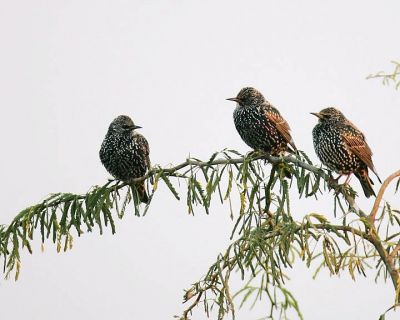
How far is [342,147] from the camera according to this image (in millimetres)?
7637

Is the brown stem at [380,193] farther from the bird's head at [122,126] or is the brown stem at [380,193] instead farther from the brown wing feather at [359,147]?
the bird's head at [122,126]

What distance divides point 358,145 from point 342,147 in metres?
0.22

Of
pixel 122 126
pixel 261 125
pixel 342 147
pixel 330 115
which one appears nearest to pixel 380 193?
pixel 342 147

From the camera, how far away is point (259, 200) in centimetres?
516

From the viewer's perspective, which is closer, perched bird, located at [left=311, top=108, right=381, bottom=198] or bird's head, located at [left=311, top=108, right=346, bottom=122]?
perched bird, located at [left=311, top=108, right=381, bottom=198]

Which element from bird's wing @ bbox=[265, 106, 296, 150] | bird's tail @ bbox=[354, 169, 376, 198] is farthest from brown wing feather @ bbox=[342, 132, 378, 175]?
bird's wing @ bbox=[265, 106, 296, 150]

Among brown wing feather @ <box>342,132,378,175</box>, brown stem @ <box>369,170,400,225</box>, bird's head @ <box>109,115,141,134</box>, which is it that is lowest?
brown stem @ <box>369,170,400,225</box>

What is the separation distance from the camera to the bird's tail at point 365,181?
25.3ft

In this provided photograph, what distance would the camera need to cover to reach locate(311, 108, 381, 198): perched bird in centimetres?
761

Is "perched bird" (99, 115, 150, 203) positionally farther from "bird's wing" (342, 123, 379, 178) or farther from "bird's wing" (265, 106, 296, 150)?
"bird's wing" (342, 123, 379, 178)

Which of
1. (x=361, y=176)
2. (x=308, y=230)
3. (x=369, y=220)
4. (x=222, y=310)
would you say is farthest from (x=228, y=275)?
(x=361, y=176)

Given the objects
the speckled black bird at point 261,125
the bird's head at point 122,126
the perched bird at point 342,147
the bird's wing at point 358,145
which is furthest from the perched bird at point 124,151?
the bird's wing at point 358,145

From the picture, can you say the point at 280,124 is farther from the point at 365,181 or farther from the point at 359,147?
the point at 365,181

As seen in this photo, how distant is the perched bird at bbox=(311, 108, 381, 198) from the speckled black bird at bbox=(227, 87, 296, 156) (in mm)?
386
